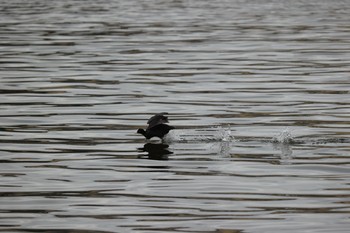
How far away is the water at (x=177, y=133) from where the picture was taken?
32.7 ft

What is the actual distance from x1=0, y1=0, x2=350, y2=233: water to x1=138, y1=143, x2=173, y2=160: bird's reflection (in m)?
0.02

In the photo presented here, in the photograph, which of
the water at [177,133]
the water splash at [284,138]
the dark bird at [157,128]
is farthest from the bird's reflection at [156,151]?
the water splash at [284,138]

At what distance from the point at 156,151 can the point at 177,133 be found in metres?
1.39

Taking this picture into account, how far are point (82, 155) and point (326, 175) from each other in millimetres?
3222

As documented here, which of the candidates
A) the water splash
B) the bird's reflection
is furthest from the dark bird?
the water splash

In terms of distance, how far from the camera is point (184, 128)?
1595cm

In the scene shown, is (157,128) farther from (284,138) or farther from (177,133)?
(284,138)

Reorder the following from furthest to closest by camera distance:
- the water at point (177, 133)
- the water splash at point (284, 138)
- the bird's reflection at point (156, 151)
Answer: the water splash at point (284, 138)
the bird's reflection at point (156, 151)
the water at point (177, 133)

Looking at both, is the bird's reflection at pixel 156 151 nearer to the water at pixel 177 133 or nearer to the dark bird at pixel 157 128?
the water at pixel 177 133

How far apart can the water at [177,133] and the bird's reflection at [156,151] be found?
0.02 m

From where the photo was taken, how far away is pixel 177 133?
607 inches

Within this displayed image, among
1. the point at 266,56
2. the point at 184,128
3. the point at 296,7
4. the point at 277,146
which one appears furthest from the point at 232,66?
the point at 296,7

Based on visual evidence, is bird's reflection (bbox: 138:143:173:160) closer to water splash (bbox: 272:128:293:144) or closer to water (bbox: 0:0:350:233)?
water (bbox: 0:0:350:233)

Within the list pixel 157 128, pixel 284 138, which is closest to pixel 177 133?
pixel 157 128
